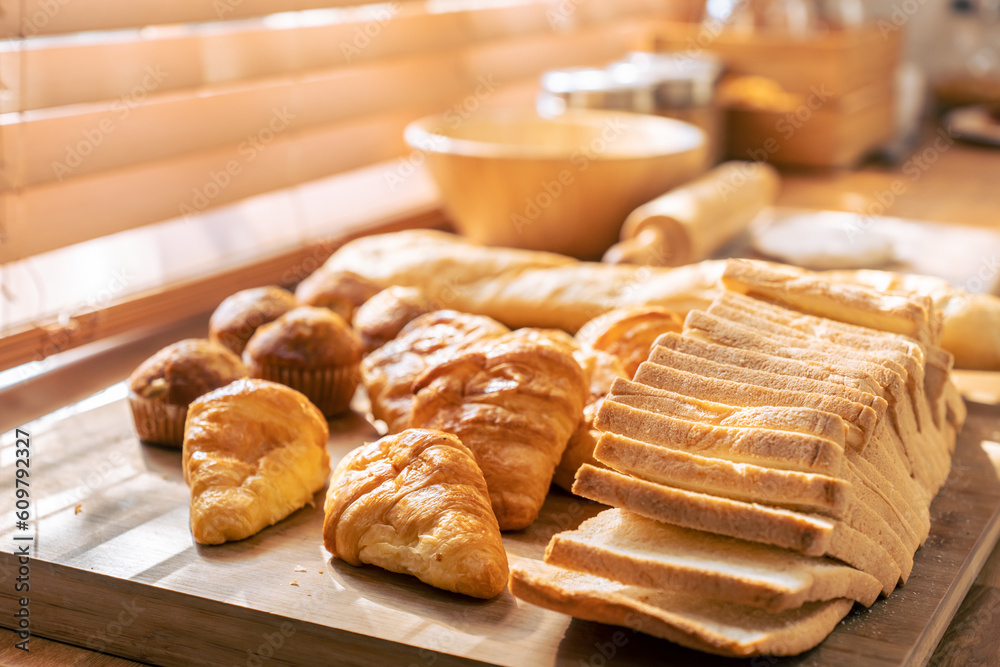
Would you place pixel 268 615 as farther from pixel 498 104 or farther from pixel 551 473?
pixel 498 104

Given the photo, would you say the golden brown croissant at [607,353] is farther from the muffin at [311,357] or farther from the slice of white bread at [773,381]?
the muffin at [311,357]

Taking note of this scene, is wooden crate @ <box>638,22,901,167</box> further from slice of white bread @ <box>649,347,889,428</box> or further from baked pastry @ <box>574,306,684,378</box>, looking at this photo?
slice of white bread @ <box>649,347,889,428</box>

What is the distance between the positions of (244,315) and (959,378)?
1547 mm

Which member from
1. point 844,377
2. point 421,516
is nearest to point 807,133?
point 844,377

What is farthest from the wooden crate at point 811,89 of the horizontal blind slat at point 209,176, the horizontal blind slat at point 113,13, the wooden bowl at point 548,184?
the horizontal blind slat at point 113,13

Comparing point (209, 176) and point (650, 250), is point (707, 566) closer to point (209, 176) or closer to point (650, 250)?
point (650, 250)

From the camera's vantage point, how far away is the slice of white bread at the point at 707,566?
3.84 feet

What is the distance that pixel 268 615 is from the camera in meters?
1.30

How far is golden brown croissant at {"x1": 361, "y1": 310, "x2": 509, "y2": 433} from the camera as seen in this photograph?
1.78 metres

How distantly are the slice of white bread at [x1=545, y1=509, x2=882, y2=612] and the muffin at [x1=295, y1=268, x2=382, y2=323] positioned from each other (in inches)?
42.6

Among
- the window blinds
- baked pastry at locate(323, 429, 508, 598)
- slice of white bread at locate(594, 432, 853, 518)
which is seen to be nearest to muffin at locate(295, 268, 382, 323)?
the window blinds

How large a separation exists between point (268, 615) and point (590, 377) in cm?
74

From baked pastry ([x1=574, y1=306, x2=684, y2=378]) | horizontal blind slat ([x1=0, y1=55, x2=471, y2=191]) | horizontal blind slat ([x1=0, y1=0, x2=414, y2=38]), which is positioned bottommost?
baked pastry ([x1=574, y1=306, x2=684, y2=378])

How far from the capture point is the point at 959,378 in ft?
6.99
